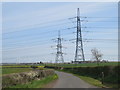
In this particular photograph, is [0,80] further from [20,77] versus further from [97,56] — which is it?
[97,56]

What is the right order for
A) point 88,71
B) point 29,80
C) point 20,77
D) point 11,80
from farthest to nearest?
point 88,71
point 29,80
point 20,77
point 11,80

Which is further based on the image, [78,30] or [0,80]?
[78,30]

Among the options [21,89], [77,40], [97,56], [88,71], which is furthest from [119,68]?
[97,56]

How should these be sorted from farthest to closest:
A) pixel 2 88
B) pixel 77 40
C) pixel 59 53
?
pixel 59 53, pixel 77 40, pixel 2 88

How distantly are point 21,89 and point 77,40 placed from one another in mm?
47982

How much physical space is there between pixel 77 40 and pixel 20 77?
44570 millimetres

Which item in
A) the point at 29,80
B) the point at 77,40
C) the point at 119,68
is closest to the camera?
the point at 29,80

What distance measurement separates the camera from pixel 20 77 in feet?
80.1

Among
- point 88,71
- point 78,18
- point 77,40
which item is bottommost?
point 88,71

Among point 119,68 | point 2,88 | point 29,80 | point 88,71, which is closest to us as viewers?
point 2,88

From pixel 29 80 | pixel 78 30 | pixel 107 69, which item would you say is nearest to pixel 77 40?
pixel 78 30

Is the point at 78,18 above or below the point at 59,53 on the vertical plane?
above

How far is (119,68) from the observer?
3609 centimetres

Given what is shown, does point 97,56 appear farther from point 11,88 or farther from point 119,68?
point 11,88
